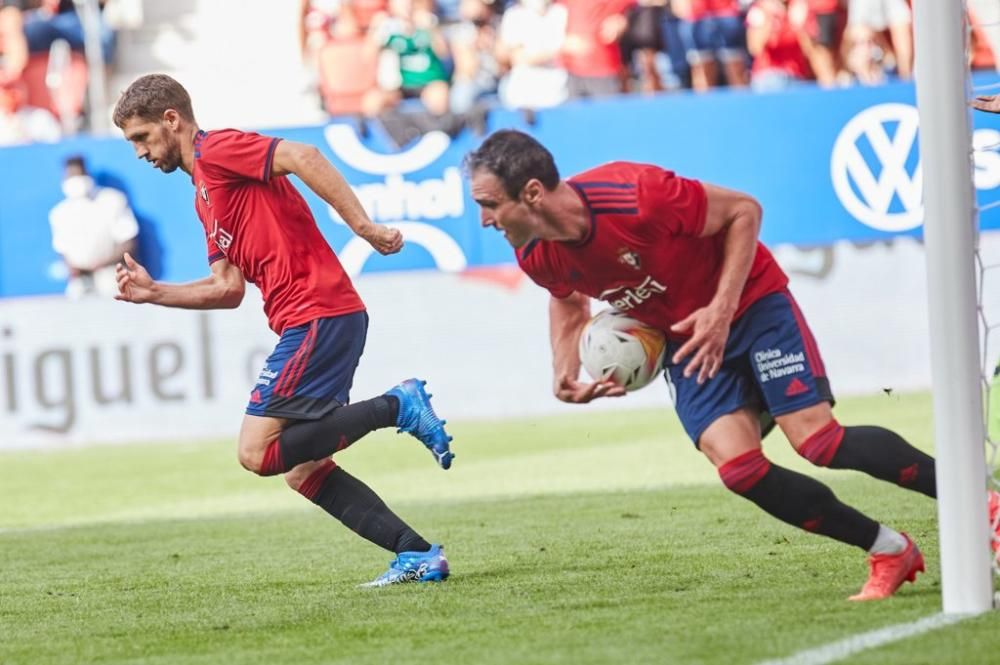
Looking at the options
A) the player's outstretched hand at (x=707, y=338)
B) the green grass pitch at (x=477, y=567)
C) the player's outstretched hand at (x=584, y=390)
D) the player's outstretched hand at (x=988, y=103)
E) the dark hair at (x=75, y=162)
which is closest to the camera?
the green grass pitch at (x=477, y=567)

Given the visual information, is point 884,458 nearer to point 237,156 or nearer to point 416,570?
point 416,570

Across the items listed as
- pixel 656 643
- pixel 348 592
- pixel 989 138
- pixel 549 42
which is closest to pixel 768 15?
pixel 549 42

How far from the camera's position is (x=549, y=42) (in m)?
17.2

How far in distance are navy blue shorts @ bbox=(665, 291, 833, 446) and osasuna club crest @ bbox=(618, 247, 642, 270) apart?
410 millimetres

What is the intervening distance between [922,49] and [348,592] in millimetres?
3115

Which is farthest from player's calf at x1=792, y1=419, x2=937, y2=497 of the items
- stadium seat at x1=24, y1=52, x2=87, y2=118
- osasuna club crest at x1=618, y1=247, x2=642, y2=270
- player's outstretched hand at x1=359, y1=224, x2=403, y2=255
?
stadium seat at x1=24, y1=52, x2=87, y2=118

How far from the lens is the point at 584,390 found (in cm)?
590

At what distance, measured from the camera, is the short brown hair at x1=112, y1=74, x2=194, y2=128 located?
6.81 metres

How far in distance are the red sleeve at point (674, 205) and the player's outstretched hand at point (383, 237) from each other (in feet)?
3.28

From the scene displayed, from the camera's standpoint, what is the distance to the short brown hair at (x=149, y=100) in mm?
6812

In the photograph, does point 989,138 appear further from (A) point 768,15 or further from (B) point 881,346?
(A) point 768,15

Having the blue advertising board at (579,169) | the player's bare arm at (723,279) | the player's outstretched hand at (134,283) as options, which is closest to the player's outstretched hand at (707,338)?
the player's bare arm at (723,279)

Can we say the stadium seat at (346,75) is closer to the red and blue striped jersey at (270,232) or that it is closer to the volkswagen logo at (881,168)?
the volkswagen logo at (881,168)

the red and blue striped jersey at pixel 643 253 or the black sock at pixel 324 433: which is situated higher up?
the red and blue striped jersey at pixel 643 253
